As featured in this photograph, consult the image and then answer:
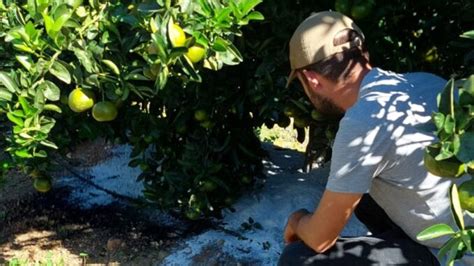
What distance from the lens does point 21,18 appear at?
2238mm

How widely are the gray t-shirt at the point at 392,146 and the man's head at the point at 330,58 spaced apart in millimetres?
85

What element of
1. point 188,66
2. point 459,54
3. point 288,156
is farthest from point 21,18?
point 288,156

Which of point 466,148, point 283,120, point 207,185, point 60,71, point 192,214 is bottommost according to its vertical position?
point 192,214

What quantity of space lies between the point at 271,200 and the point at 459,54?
1.27 meters

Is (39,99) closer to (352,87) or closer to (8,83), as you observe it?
(8,83)

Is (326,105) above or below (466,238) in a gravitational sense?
below

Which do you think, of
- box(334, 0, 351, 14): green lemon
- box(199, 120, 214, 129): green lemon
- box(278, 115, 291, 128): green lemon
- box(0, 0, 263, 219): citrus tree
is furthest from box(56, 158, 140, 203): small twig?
box(334, 0, 351, 14): green lemon

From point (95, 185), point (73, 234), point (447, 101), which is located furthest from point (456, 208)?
point (95, 185)

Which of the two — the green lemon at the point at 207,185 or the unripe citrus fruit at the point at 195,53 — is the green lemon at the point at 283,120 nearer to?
the green lemon at the point at 207,185

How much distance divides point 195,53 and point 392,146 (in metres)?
0.61

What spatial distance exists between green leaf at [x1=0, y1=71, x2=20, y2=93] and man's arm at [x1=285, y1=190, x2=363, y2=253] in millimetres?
1014

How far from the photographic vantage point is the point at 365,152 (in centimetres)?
191

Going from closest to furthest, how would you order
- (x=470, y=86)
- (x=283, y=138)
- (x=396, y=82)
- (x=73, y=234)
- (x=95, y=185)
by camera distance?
1. (x=470, y=86)
2. (x=396, y=82)
3. (x=73, y=234)
4. (x=95, y=185)
5. (x=283, y=138)

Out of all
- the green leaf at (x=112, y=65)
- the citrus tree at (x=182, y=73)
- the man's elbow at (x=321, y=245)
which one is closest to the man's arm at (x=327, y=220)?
the man's elbow at (x=321, y=245)
